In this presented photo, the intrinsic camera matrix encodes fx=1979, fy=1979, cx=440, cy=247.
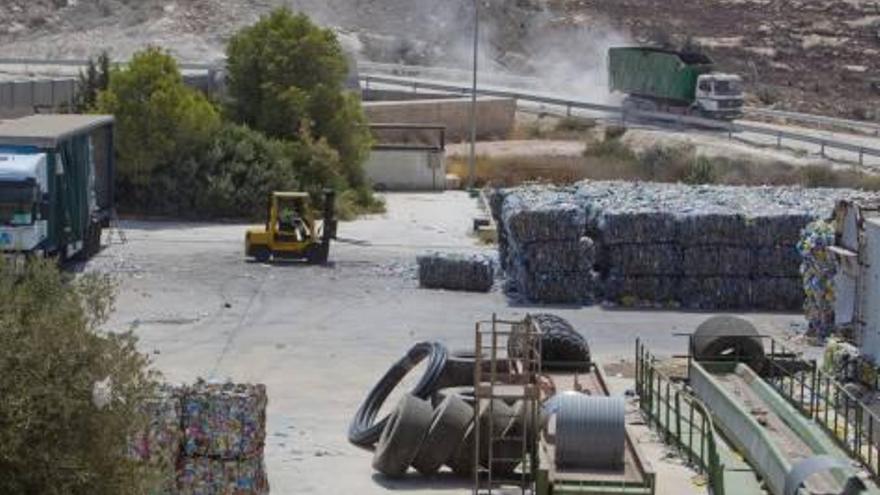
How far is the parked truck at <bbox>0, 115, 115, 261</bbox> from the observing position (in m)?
38.6

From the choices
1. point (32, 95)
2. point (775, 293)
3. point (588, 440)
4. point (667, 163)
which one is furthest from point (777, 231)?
point (32, 95)

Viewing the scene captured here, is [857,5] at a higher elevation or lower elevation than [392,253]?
higher

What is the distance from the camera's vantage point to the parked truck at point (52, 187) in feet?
127

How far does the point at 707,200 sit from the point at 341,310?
→ 28.4ft

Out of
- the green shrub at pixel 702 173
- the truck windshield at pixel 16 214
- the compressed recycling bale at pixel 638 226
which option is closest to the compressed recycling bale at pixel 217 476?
the truck windshield at pixel 16 214

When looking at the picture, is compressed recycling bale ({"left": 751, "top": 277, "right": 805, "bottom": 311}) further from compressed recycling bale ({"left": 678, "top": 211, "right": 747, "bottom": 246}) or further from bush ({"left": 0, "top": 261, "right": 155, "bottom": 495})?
bush ({"left": 0, "top": 261, "right": 155, "bottom": 495})

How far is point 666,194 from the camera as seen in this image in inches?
1704

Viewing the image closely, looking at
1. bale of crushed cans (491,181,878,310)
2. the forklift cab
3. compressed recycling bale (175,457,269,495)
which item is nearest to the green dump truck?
the forklift cab

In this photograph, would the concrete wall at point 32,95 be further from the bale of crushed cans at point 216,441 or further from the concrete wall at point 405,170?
the bale of crushed cans at point 216,441

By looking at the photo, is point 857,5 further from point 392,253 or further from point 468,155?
point 392,253

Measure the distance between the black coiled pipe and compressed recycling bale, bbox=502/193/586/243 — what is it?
11661 millimetres

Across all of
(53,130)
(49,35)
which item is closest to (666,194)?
(53,130)

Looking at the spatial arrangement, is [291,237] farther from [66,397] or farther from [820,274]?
[66,397]

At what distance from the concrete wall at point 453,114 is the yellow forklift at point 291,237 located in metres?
27.9
